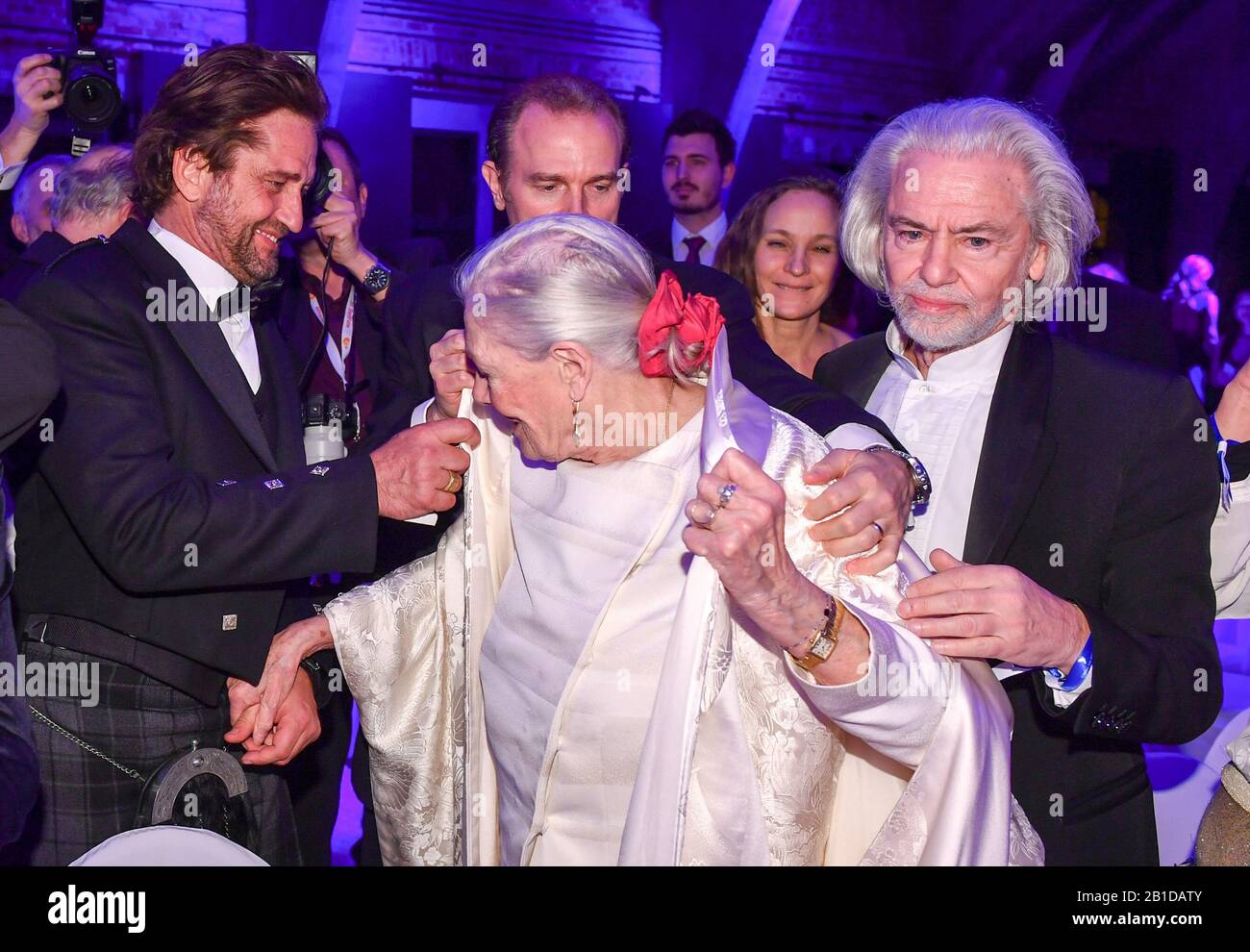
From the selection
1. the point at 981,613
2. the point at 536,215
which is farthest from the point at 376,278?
the point at 981,613

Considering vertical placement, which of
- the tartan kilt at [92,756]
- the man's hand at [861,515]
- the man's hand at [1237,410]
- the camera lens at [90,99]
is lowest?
the tartan kilt at [92,756]

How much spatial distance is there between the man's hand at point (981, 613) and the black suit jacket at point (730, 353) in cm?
47

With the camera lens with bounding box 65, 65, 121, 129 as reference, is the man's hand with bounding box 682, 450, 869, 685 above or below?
below

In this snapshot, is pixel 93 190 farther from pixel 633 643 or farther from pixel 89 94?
pixel 633 643

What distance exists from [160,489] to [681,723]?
96 centimetres

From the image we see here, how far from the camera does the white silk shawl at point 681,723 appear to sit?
1738 mm

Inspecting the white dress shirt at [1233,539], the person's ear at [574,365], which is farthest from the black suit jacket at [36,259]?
the white dress shirt at [1233,539]

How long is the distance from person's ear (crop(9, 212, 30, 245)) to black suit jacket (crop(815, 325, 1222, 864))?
3.55 metres

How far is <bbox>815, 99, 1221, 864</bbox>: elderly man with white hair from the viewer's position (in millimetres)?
1917

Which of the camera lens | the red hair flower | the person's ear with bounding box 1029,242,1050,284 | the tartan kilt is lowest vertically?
the tartan kilt

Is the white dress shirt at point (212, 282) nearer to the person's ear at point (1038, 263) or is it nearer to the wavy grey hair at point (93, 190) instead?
the wavy grey hair at point (93, 190)

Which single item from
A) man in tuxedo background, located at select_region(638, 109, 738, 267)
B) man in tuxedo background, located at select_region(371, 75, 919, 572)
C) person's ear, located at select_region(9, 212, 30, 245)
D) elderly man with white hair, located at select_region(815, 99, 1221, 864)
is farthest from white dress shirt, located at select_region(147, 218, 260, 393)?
man in tuxedo background, located at select_region(638, 109, 738, 267)

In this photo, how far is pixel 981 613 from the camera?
176 cm

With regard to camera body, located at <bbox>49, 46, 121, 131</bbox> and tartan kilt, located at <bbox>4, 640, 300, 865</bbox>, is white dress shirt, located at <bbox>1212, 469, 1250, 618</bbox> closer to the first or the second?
tartan kilt, located at <bbox>4, 640, 300, 865</bbox>
